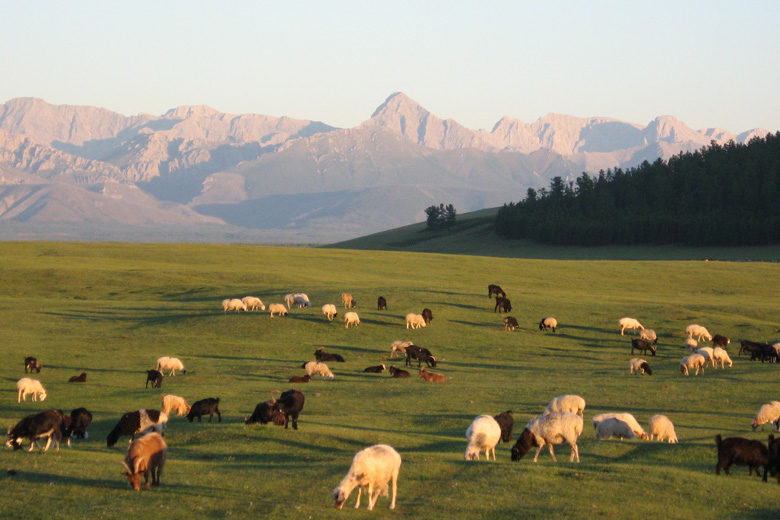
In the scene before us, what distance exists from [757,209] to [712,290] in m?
74.6

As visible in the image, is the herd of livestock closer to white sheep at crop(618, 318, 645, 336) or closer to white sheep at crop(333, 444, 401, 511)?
white sheep at crop(333, 444, 401, 511)

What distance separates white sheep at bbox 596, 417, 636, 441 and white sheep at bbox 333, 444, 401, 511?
842cm

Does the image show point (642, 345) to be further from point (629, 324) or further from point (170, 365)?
point (170, 365)

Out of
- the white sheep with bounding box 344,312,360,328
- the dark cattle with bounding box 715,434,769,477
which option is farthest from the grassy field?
the white sheep with bounding box 344,312,360,328

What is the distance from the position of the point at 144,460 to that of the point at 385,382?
1728cm

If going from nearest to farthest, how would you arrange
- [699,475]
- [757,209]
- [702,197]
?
[699,475] → [757,209] → [702,197]

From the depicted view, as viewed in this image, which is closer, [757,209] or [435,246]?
[757,209]

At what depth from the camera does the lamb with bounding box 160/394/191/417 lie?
1013 inches

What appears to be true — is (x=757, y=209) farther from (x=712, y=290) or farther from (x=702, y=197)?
(x=712, y=290)

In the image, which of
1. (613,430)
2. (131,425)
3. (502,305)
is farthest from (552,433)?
(502,305)

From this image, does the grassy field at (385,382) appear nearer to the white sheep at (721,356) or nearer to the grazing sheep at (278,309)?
the white sheep at (721,356)

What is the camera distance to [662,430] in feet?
72.0

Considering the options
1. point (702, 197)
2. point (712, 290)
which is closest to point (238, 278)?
point (712, 290)

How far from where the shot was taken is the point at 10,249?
84.9 metres
